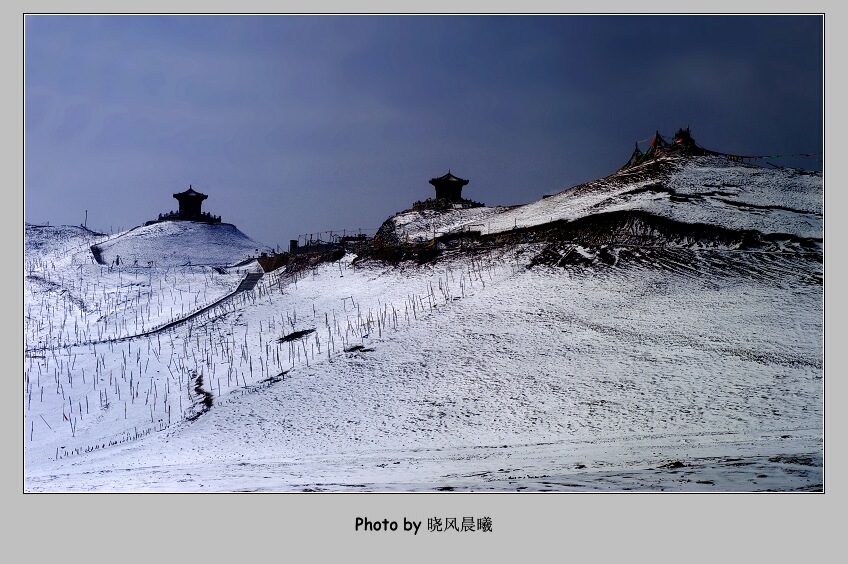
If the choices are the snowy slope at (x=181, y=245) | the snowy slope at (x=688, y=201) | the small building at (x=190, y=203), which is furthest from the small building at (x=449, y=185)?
the small building at (x=190, y=203)

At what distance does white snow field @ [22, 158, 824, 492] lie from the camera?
1413cm

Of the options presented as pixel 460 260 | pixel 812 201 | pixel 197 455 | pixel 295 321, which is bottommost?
pixel 197 455

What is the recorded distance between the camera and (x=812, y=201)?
29.7 metres

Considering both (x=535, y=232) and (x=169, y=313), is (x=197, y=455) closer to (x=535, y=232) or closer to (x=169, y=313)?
(x=169, y=313)

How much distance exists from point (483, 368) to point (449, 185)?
30804 mm

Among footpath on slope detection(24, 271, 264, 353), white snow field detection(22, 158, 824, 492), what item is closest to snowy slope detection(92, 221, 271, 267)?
footpath on slope detection(24, 271, 264, 353)

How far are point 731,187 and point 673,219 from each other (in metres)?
5.26

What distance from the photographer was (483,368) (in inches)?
780

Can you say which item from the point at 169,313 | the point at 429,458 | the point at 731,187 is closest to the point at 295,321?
the point at 169,313

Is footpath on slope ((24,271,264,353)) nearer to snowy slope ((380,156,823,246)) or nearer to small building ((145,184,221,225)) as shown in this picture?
snowy slope ((380,156,823,246))

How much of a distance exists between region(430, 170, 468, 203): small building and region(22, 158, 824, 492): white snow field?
14.6 meters

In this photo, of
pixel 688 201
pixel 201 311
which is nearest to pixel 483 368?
pixel 201 311

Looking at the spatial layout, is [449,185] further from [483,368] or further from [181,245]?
[483,368]

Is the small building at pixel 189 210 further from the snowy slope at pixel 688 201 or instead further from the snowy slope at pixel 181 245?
the snowy slope at pixel 688 201
